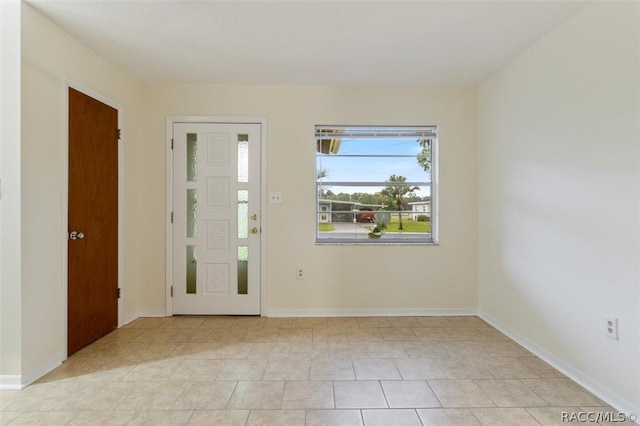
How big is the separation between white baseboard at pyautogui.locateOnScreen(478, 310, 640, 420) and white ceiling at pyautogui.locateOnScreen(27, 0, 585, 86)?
2.38 meters

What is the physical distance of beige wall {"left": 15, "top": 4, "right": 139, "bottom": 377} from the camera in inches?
89.4

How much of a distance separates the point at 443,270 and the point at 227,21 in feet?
10.0

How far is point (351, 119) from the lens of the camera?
372 cm

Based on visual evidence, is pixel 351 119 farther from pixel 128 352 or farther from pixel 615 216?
pixel 128 352

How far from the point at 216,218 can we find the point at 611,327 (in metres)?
3.31

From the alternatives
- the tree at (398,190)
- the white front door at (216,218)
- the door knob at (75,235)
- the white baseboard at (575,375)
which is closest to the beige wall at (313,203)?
the white front door at (216,218)

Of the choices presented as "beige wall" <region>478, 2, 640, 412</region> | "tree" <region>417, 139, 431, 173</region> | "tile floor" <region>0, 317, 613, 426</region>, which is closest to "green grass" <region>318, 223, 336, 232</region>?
"tile floor" <region>0, 317, 613, 426</region>

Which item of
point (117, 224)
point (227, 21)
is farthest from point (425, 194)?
point (117, 224)

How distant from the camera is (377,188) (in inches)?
152

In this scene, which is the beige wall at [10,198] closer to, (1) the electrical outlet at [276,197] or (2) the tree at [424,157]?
(1) the electrical outlet at [276,197]

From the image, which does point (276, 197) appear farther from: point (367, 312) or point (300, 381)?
point (300, 381)

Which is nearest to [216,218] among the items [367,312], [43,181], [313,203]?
[313,203]

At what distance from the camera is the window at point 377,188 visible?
12.6 feet

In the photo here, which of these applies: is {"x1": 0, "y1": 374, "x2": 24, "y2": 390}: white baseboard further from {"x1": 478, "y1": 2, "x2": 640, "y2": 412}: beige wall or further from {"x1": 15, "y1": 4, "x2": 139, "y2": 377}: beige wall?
{"x1": 478, "y1": 2, "x2": 640, "y2": 412}: beige wall
